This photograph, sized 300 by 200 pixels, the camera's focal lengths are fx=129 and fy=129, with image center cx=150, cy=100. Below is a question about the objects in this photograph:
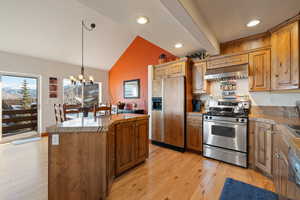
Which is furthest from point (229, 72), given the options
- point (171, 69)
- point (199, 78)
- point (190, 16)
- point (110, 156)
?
point (110, 156)

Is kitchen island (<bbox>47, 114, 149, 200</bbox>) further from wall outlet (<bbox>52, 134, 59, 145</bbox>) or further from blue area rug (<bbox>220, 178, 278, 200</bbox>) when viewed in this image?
blue area rug (<bbox>220, 178, 278, 200</bbox>)

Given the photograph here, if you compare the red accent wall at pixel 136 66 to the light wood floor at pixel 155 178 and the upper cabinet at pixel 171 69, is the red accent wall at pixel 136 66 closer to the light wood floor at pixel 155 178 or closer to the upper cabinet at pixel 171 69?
the upper cabinet at pixel 171 69

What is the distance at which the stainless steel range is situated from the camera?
2406 millimetres

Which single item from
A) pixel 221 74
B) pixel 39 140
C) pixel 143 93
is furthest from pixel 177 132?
pixel 39 140

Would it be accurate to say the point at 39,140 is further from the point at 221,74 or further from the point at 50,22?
the point at 221,74

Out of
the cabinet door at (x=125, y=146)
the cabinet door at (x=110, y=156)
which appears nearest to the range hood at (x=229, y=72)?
the cabinet door at (x=125, y=146)

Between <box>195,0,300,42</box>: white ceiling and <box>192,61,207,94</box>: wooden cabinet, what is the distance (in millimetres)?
857

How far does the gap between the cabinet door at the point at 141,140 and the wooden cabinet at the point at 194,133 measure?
1157mm

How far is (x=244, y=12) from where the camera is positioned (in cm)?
199

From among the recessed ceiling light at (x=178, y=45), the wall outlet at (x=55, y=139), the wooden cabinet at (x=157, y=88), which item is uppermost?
the recessed ceiling light at (x=178, y=45)

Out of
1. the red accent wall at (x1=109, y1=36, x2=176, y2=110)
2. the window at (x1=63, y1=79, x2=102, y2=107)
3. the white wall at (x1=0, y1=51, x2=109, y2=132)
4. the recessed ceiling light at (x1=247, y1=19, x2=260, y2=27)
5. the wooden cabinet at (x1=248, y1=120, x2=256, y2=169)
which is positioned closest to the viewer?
the recessed ceiling light at (x1=247, y1=19, x2=260, y2=27)

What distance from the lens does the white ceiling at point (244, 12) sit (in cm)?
179

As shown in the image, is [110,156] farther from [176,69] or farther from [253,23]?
[253,23]

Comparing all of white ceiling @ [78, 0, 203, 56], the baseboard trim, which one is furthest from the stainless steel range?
white ceiling @ [78, 0, 203, 56]
